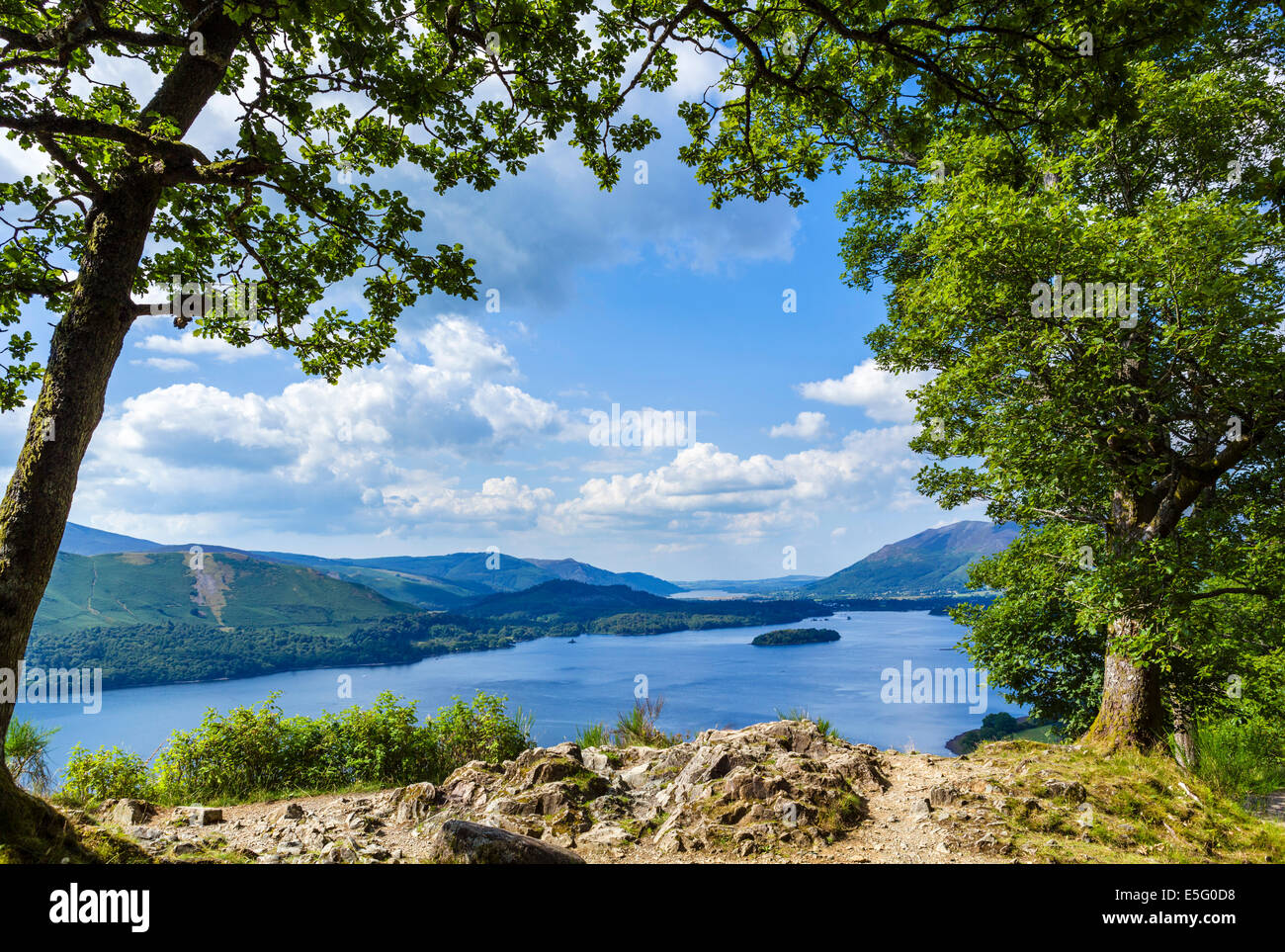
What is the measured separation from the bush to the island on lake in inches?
3281

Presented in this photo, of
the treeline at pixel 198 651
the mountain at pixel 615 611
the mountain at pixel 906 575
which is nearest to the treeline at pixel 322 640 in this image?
the treeline at pixel 198 651

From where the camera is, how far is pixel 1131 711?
732 centimetres

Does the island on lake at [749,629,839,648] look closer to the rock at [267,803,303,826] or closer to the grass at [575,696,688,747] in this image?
the grass at [575,696,688,747]

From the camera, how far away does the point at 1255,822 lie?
5.28m

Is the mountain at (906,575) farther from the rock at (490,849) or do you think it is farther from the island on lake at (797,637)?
the rock at (490,849)

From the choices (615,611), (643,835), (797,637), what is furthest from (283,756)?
(615,611)

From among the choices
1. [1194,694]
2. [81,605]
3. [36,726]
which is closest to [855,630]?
[1194,694]

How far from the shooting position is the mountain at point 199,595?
332ft

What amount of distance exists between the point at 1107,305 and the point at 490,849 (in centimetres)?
821

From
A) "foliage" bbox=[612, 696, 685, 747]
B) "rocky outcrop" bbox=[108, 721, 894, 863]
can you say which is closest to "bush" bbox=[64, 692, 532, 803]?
"rocky outcrop" bbox=[108, 721, 894, 863]

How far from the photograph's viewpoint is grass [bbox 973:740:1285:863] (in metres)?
4.42

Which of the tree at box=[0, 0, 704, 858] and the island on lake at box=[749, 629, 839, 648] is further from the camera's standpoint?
the island on lake at box=[749, 629, 839, 648]

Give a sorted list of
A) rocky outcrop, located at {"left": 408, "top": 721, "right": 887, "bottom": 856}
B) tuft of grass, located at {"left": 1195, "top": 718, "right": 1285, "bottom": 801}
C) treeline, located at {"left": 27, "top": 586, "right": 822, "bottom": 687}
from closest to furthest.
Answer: rocky outcrop, located at {"left": 408, "top": 721, "right": 887, "bottom": 856} → tuft of grass, located at {"left": 1195, "top": 718, "right": 1285, "bottom": 801} → treeline, located at {"left": 27, "top": 586, "right": 822, "bottom": 687}

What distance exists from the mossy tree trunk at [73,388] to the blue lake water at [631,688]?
28.8 meters
